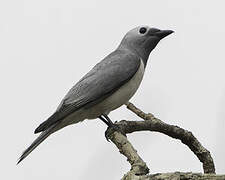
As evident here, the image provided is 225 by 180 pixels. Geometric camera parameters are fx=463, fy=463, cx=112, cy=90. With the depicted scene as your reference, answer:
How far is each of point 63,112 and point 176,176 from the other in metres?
2.02

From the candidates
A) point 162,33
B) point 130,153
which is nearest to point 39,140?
point 130,153

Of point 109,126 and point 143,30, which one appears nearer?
point 109,126

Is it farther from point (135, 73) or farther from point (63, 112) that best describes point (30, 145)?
point (135, 73)

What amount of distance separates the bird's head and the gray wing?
0.29 m

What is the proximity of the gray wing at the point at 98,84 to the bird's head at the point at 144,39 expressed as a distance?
295 millimetres

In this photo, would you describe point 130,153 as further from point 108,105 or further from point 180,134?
point 108,105

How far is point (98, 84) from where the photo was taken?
4.64m

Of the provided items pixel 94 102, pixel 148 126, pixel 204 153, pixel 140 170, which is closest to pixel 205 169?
pixel 204 153

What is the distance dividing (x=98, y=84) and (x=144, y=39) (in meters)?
0.95

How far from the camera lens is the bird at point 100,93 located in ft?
14.6

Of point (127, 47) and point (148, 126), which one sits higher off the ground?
point (127, 47)

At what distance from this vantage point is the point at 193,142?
3.94 meters

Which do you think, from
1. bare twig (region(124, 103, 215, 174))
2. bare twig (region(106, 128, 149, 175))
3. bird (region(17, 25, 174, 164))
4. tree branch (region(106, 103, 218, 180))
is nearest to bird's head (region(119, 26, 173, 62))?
bird (region(17, 25, 174, 164))

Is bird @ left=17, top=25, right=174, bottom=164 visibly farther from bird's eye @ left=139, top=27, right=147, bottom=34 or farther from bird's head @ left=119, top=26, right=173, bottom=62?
bird's eye @ left=139, top=27, right=147, bottom=34
